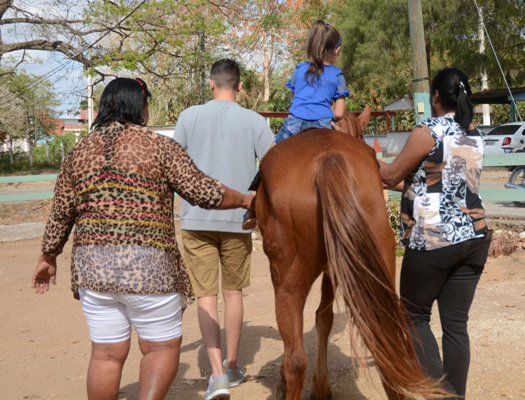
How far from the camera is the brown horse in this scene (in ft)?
10.6

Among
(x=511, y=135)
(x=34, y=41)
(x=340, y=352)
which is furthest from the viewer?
(x=511, y=135)

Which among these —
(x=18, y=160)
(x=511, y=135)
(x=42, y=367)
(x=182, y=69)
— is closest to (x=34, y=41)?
(x=182, y=69)

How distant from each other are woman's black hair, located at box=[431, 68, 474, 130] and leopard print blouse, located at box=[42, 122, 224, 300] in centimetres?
138

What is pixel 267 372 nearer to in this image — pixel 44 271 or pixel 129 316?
pixel 129 316

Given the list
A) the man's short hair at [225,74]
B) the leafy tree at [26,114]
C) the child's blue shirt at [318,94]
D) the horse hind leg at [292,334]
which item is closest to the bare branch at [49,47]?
the leafy tree at [26,114]

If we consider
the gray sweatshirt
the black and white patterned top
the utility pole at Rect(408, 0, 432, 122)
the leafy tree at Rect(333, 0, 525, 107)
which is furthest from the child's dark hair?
the leafy tree at Rect(333, 0, 525, 107)

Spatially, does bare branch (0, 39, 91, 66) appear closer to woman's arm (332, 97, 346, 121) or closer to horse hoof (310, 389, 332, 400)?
woman's arm (332, 97, 346, 121)

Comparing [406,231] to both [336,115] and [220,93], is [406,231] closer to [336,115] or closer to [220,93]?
[336,115]

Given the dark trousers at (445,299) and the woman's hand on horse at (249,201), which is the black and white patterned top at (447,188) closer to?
the dark trousers at (445,299)

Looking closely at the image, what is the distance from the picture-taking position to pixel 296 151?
11.9 feet

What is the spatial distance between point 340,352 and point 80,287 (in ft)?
8.99

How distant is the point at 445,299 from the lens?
3.59 metres

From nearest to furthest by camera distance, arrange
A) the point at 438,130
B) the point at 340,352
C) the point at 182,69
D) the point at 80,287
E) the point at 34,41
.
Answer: the point at 80,287 → the point at 438,130 → the point at 340,352 → the point at 34,41 → the point at 182,69

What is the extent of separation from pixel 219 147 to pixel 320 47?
0.93 meters
